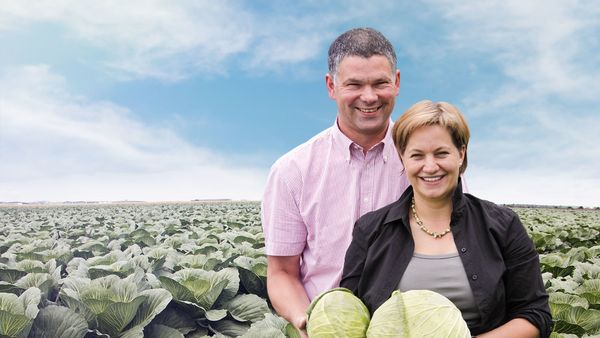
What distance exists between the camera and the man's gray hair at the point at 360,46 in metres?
3.27

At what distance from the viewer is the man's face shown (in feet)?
10.7

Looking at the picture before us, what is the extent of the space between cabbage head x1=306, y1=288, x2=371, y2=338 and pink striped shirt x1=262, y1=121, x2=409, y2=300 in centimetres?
136

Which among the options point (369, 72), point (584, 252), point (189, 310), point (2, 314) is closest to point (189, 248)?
point (189, 310)

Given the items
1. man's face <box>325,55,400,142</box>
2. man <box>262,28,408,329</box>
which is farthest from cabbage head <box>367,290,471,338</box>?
man's face <box>325,55,400,142</box>

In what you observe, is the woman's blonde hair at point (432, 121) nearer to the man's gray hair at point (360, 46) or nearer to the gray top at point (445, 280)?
the gray top at point (445, 280)

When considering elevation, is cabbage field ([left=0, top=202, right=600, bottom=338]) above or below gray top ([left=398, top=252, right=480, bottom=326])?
below

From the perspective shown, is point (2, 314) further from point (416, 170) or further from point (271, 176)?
point (416, 170)

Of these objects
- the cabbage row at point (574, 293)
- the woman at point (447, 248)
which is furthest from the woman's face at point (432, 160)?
the cabbage row at point (574, 293)

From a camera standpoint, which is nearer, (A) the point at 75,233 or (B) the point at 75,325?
(B) the point at 75,325

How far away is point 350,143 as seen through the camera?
3.63 m

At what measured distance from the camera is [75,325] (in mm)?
3227

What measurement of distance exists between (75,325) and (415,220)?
212cm

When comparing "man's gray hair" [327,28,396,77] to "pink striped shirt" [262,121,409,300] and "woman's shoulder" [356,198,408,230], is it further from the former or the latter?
"woman's shoulder" [356,198,408,230]

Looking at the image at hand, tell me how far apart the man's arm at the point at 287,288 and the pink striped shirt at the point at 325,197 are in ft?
0.24
